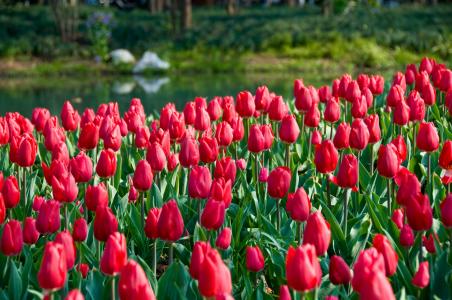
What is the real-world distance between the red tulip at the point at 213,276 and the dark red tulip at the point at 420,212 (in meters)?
0.81

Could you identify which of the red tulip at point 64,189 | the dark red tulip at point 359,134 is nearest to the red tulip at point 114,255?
the red tulip at point 64,189

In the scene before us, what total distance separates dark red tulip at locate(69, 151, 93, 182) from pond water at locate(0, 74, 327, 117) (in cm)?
865

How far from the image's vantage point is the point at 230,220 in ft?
10.6

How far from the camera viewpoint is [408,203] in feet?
7.97

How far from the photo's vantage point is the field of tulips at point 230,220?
2.08 metres

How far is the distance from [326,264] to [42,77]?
1942 cm

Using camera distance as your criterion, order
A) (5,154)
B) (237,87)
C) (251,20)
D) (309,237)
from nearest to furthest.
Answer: (309,237)
(5,154)
(237,87)
(251,20)

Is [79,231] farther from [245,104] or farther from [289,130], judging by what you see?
[245,104]

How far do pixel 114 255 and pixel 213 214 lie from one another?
571mm

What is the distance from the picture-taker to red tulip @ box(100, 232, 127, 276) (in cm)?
206

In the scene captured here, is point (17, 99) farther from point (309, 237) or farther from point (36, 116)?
point (309, 237)

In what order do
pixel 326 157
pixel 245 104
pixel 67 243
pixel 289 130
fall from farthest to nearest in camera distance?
pixel 245 104 < pixel 289 130 < pixel 326 157 < pixel 67 243

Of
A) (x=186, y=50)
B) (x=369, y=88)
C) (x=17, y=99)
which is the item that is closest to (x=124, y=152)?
(x=369, y=88)

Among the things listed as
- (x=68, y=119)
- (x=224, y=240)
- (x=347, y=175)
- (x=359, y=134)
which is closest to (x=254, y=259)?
(x=224, y=240)
